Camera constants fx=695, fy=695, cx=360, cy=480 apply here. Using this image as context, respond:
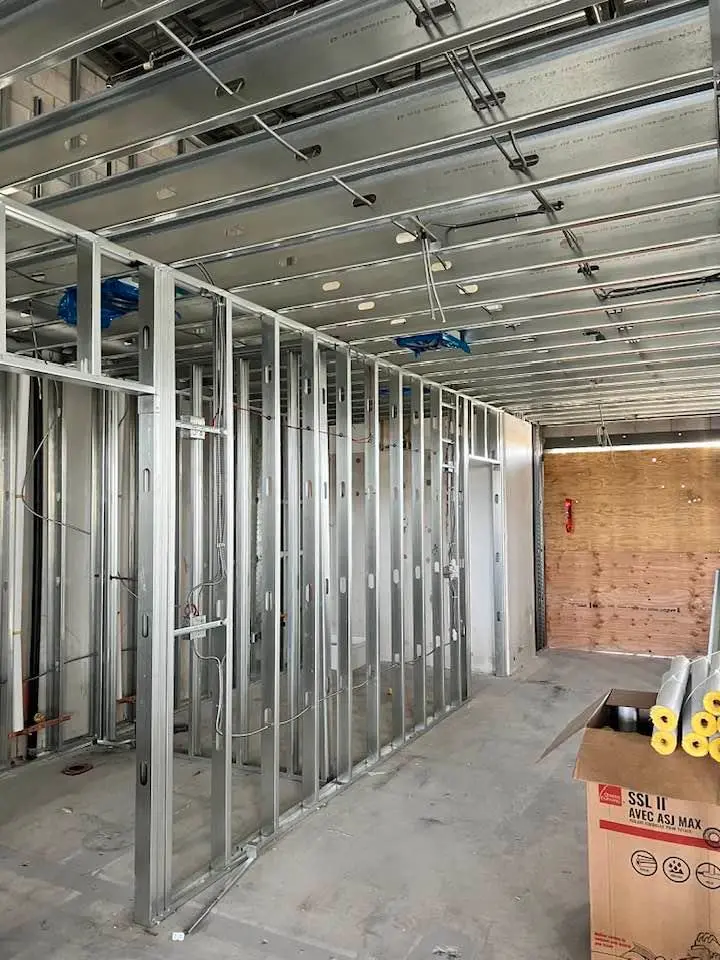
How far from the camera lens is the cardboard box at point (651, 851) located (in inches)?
81.8

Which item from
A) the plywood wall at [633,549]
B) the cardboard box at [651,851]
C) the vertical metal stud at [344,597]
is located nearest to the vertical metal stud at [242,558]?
the vertical metal stud at [344,597]

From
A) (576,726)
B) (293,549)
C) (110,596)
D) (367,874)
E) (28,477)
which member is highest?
(28,477)

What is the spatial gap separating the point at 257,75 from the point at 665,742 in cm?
227

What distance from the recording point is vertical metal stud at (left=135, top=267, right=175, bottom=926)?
2.76 meters

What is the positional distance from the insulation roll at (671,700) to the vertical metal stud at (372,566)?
7.18 ft

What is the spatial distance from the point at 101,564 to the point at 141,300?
2.63 metres

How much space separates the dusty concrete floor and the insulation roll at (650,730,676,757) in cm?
96

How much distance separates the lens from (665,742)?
2.17 m

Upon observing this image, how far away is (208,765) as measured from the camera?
450cm

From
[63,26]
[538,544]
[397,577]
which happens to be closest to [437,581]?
[397,577]

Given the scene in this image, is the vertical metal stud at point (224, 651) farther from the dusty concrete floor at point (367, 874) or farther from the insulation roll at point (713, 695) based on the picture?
the insulation roll at point (713, 695)

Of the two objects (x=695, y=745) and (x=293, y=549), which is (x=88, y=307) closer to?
(x=293, y=549)

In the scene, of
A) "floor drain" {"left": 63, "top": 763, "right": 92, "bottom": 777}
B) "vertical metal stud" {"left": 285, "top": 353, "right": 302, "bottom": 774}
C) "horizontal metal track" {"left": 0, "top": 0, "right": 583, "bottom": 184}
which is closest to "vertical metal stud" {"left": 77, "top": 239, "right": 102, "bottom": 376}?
"horizontal metal track" {"left": 0, "top": 0, "right": 583, "bottom": 184}

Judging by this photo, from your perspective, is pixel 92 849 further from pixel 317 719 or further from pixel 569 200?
pixel 569 200
